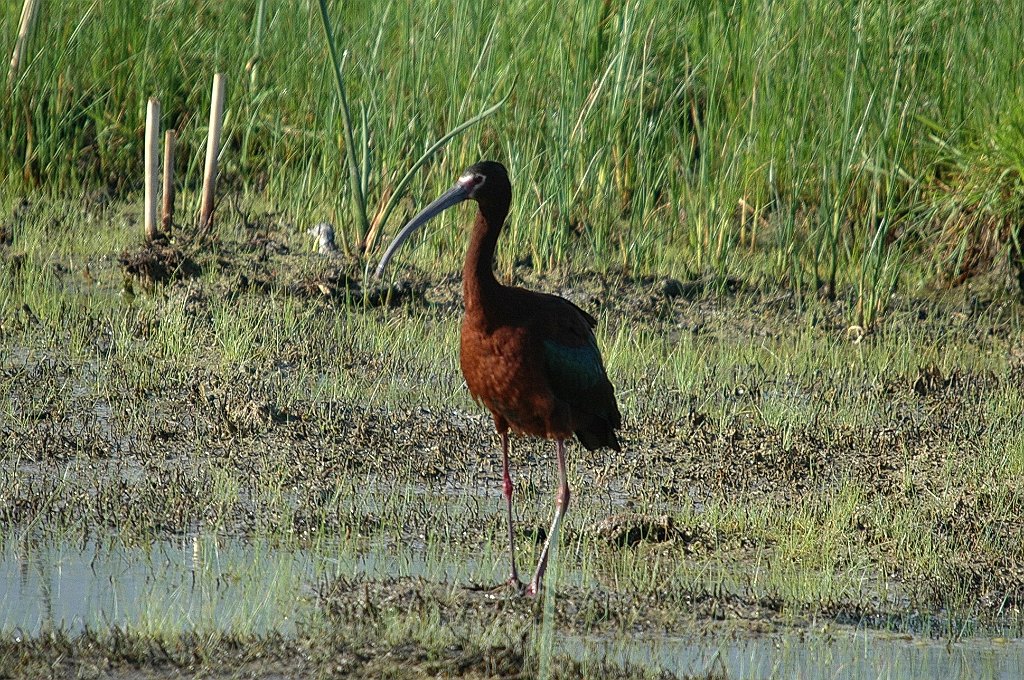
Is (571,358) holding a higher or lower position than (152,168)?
lower

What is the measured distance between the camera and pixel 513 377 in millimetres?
4672

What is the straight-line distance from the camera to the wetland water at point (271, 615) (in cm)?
406

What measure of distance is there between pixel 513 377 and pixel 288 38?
486cm

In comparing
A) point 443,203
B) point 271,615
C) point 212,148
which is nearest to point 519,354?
point 443,203

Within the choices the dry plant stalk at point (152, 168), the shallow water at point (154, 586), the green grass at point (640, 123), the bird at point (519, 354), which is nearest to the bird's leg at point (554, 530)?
the bird at point (519, 354)

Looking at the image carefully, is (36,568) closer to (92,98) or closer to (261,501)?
(261,501)

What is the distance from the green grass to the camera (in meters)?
7.76

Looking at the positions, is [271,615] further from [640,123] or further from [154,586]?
[640,123]

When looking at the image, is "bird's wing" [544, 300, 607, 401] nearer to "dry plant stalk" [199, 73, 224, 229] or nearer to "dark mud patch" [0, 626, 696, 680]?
"dark mud patch" [0, 626, 696, 680]

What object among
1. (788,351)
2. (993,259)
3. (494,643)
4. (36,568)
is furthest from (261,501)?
(993,259)

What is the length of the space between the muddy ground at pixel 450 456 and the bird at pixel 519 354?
1.29 feet

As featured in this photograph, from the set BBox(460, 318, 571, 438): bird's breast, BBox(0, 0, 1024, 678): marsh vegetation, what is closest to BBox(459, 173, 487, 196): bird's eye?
BBox(460, 318, 571, 438): bird's breast

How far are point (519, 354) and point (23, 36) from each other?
16.1 feet

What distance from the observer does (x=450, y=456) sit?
5785mm
